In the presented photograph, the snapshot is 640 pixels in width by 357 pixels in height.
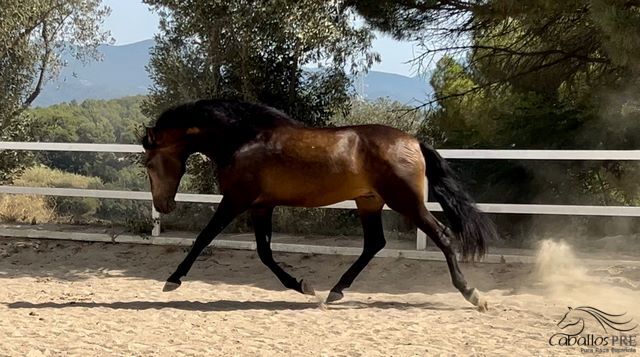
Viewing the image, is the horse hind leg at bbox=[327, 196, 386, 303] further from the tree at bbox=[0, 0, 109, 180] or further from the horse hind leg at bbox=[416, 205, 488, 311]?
the tree at bbox=[0, 0, 109, 180]

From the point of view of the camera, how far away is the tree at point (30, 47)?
10531 mm

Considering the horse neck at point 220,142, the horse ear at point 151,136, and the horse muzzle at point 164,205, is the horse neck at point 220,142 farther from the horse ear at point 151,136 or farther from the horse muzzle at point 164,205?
the horse muzzle at point 164,205

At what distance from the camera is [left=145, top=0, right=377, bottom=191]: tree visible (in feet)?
26.5

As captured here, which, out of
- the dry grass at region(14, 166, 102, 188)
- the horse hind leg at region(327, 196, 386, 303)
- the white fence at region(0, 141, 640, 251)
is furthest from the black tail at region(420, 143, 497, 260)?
the dry grass at region(14, 166, 102, 188)

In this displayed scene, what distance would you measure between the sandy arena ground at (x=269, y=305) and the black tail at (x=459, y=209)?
52 cm

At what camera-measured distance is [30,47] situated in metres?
11.1

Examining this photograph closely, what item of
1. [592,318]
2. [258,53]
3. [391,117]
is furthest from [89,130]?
[592,318]

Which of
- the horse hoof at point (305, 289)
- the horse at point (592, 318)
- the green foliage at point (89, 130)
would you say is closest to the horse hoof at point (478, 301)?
the horse at point (592, 318)

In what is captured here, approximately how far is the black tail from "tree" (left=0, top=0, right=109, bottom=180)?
7493 mm

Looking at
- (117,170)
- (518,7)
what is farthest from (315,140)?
(117,170)

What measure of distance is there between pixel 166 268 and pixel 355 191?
9.43ft

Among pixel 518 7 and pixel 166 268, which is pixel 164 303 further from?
pixel 518 7

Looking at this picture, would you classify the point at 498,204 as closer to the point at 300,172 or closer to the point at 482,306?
the point at 482,306

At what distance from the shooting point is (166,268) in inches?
290
